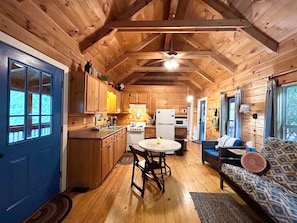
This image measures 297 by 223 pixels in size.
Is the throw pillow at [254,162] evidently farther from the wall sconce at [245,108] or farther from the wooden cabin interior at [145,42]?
the wall sconce at [245,108]

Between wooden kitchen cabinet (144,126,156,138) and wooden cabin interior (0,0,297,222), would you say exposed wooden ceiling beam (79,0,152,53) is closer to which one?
wooden cabin interior (0,0,297,222)

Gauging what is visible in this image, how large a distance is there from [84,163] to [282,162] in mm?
3042

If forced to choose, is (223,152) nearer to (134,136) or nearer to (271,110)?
(271,110)

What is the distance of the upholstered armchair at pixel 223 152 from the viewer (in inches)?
126

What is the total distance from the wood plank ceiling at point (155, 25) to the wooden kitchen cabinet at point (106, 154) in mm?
1715

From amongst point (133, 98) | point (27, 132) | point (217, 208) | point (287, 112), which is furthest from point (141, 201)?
point (133, 98)

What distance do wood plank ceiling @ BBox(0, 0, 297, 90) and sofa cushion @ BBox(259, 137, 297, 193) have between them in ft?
5.48

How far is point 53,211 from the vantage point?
234cm

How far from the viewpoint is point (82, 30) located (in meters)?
3.10

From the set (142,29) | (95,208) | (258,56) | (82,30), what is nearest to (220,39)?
(258,56)

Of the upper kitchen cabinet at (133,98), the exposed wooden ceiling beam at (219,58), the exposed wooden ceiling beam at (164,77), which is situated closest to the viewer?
the exposed wooden ceiling beam at (219,58)

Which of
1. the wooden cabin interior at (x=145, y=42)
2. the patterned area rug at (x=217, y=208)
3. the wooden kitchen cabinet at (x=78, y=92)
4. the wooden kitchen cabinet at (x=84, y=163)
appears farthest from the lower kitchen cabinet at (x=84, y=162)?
the patterned area rug at (x=217, y=208)

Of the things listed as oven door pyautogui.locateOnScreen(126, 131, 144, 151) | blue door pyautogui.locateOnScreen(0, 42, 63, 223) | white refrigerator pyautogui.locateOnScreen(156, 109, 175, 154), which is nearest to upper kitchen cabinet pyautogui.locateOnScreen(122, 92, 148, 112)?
white refrigerator pyautogui.locateOnScreen(156, 109, 175, 154)

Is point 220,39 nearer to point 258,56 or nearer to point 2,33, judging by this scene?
point 258,56
